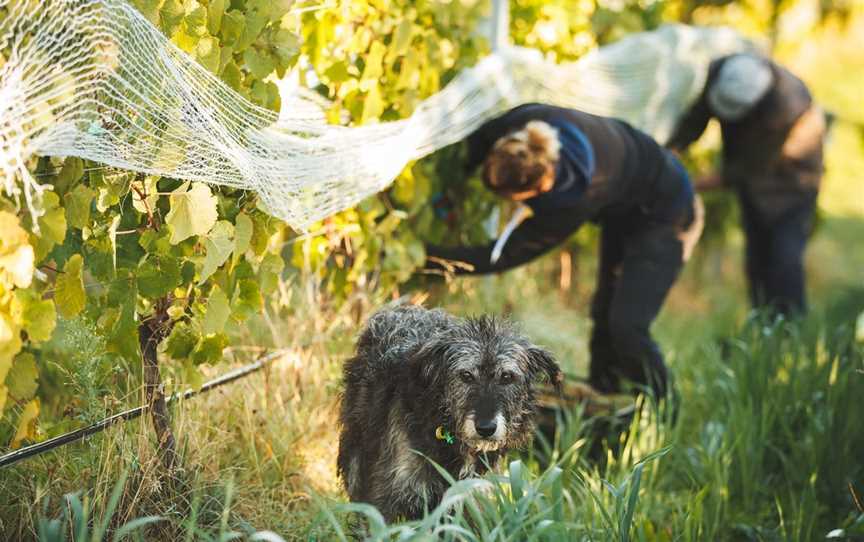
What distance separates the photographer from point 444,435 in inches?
122

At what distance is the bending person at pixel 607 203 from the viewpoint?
4.71 metres

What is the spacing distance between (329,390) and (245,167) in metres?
1.61

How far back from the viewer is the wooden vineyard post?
Result: 3.40 meters

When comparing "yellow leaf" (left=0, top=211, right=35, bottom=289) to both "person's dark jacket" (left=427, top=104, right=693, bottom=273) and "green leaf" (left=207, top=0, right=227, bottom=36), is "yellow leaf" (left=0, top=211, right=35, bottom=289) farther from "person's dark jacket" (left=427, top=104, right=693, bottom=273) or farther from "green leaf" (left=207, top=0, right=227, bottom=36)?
"person's dark jacket" (left=427, top=104, right=693, bottom=273)

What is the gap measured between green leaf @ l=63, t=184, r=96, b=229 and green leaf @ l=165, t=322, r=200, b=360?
1.94 ft

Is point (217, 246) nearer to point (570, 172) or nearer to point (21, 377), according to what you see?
point (21, 377)

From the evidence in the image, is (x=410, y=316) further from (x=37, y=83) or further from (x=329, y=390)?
(x=37, y=83)

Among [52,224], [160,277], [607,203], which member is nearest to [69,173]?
[52,224]

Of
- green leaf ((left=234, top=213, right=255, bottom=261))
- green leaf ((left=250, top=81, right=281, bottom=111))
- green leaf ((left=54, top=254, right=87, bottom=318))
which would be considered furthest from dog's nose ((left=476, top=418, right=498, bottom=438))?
green leaf ((left=250, top=81, right=281, bottom=111))

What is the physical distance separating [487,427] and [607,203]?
2471 mm

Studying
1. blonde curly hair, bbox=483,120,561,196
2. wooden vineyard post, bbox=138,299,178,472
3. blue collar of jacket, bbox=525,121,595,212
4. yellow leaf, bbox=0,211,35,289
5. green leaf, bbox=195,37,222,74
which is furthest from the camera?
blue collar of jacket, bbox=525,121,595,212

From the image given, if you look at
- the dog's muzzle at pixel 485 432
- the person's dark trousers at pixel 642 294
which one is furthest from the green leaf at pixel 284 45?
the person's dark trousers at pixel 642 294

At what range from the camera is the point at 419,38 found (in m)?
5.05

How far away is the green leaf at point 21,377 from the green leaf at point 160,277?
451 mm
